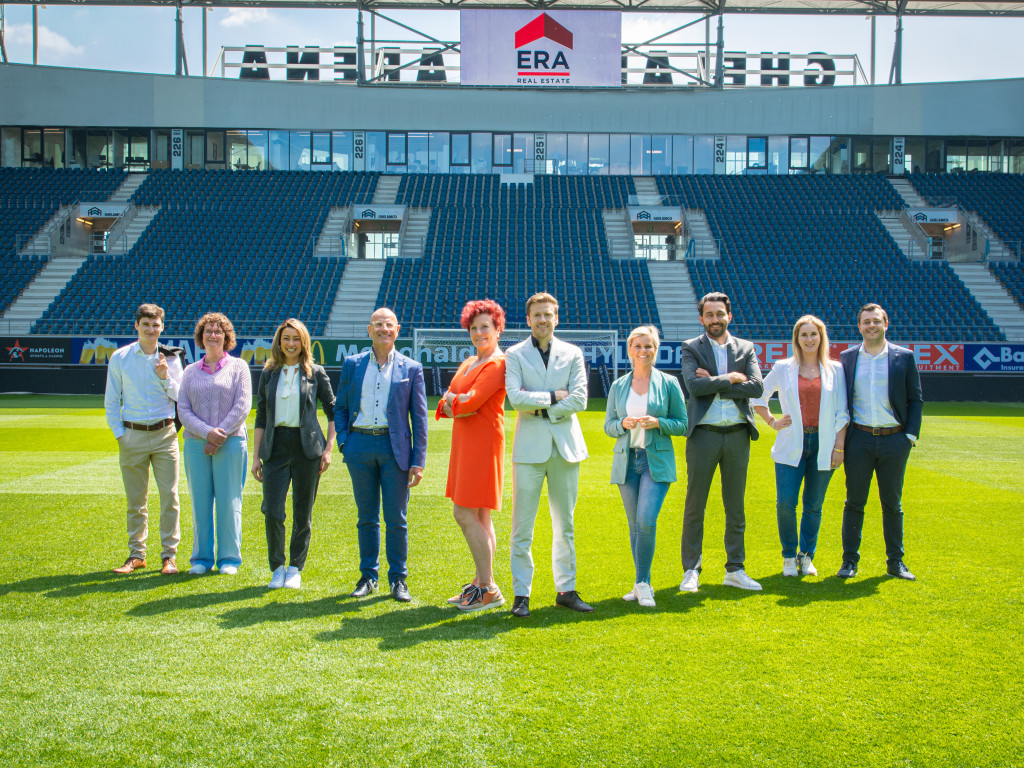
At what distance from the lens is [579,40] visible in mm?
32062

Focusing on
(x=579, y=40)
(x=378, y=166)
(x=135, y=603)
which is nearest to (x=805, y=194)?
(x=579, y=40)

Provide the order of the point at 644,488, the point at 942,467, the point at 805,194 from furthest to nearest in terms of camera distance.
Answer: the point at 805,194 → the point at 942,467 → the point at 644,488

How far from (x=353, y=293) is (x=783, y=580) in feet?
88.1

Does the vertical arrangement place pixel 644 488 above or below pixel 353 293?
below

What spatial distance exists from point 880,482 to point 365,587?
13.0ft

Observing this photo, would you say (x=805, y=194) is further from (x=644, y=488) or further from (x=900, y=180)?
(x=644, y=488)

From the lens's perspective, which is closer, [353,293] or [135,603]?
[135,603]

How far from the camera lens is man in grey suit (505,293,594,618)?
16.5ft

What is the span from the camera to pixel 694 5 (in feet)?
111

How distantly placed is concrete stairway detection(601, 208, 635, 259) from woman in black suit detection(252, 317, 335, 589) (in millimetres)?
28396

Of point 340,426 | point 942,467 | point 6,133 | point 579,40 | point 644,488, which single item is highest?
point 579,40

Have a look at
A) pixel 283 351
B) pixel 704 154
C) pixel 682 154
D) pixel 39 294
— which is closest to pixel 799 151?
pixel 704 154

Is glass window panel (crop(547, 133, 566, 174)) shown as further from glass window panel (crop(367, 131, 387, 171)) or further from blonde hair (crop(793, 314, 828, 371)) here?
blonde hair (crop(793, 314, 828, 371))

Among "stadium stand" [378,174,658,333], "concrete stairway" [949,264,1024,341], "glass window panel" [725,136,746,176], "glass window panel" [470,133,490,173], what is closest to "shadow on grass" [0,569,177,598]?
"stadium stand" [378,174,658,333]
